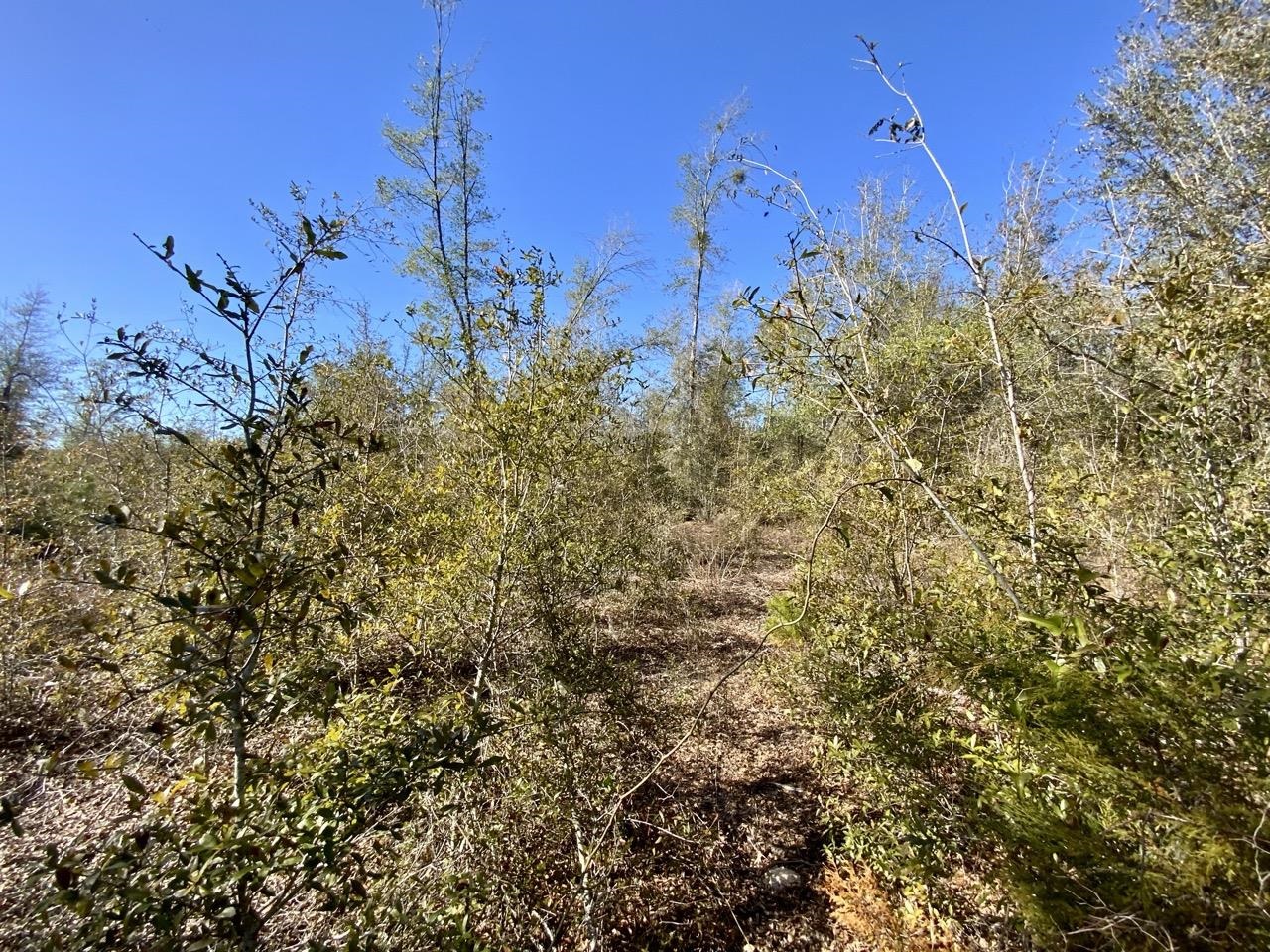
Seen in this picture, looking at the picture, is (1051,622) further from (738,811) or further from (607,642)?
(607,642)

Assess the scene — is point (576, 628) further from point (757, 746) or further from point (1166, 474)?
point (1166, 474)

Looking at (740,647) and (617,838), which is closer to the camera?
(617,838)

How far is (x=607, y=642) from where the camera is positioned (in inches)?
208

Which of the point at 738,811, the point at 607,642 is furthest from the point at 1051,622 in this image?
the point at 607,642

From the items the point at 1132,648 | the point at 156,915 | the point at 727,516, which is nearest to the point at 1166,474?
the point at 1132,648

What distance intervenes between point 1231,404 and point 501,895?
148 inches

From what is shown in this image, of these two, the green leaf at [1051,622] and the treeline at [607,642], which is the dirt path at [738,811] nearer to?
the treeline at [607,642]

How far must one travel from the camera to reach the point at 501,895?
7.27ft

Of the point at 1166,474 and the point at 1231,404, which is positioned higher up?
the point at 1231,404

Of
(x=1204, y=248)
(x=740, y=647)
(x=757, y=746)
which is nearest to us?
(x=1204, y=248)

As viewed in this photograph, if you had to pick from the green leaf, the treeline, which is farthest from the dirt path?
the green leaf

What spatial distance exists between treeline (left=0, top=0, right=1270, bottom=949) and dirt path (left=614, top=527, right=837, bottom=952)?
0.66 feet

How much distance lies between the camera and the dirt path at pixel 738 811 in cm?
267

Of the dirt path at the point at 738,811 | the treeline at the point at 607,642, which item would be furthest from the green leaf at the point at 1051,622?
the dirt path at the point at 738,811
